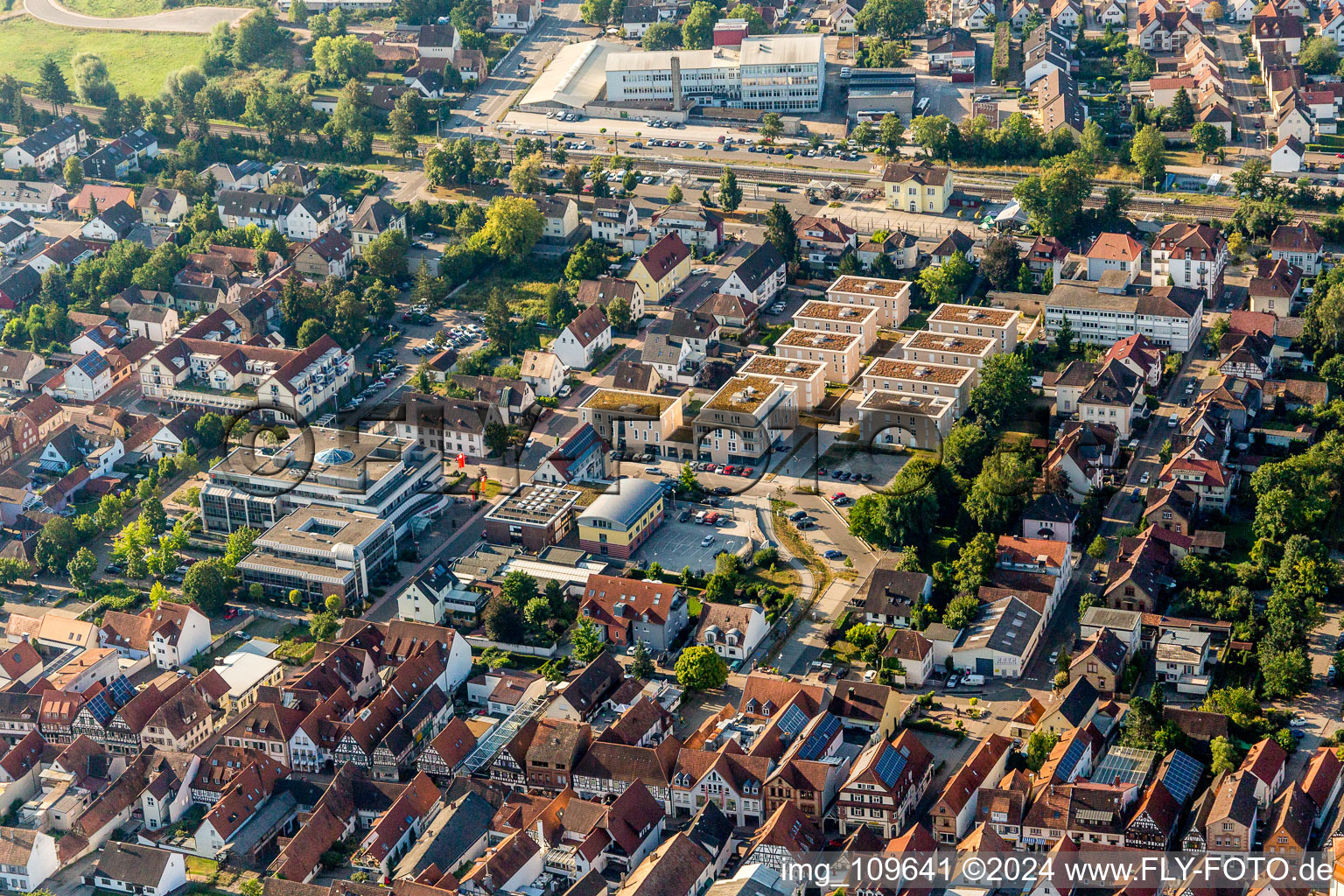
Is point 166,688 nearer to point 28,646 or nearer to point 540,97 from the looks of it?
point 28,646

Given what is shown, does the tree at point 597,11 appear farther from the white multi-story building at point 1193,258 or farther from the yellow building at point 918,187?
the white multi-story building at point 1193,258

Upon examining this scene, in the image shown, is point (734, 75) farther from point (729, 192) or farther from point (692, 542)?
point (692, 542)

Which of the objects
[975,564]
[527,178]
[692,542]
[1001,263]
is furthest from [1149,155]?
[692,542]

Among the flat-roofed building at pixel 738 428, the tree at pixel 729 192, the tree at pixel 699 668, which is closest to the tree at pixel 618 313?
the flat-roofed building at pixel 738 428

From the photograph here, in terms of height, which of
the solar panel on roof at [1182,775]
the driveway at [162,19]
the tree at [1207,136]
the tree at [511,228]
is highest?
the driveway at [162,19]

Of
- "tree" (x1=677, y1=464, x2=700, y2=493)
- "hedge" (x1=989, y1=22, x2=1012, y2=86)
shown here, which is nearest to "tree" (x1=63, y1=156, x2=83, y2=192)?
"tree" (x1=677, y1=464, x2=700, y2=493)

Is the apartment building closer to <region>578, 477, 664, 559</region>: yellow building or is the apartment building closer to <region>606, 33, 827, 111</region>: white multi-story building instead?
<region>578, 477, 664, 559</region>: yellow building

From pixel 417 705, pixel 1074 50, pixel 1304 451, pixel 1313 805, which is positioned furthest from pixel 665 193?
pixel 1313 805
